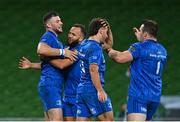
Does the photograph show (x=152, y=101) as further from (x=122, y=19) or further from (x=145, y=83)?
(x=122, y=19)

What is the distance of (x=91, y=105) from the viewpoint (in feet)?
24.6

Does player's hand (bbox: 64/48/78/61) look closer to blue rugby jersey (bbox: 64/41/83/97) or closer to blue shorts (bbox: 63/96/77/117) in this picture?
blue rugby jersey (bbox: 64/41/83/97)

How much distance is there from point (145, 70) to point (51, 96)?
3.78 ft

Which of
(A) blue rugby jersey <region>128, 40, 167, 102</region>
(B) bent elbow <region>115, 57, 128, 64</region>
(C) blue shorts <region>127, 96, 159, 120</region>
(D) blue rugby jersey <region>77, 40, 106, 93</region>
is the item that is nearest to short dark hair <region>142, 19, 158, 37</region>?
(A) blue rugby jersey <region>128, 40, 167, 102</region>

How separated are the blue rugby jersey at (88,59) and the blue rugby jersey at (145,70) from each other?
0.40 m

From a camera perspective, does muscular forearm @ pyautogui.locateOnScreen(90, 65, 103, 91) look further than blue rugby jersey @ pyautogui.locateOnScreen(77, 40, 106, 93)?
No

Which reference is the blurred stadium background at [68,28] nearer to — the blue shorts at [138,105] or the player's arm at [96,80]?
the blue shorts at [138,105]

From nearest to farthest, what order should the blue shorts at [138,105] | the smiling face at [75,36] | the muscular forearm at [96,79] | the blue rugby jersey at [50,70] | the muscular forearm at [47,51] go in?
the muscular forearm at [96,79], the blue shorts at [138,105], the muscular forearm at [47,51], the blue rugby jersey at [50,70], the smiling face at [75,36]

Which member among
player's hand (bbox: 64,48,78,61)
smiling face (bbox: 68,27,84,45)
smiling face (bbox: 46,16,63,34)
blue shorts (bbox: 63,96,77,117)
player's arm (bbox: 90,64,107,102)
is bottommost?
blue shorts (bbox: 63,96,77,117)

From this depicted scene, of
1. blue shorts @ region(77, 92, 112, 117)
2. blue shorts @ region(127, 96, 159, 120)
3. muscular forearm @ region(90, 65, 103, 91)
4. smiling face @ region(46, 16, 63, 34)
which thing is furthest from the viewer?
smiling face @ region(46, 16, 63, 34)

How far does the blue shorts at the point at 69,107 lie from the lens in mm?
8172

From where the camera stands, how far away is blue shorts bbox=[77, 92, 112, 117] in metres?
7.47

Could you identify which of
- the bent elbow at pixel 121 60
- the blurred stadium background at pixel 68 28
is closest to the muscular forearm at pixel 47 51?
the bent elbow at pixel 121 60

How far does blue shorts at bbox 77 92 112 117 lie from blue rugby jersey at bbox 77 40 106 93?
0.23ft
